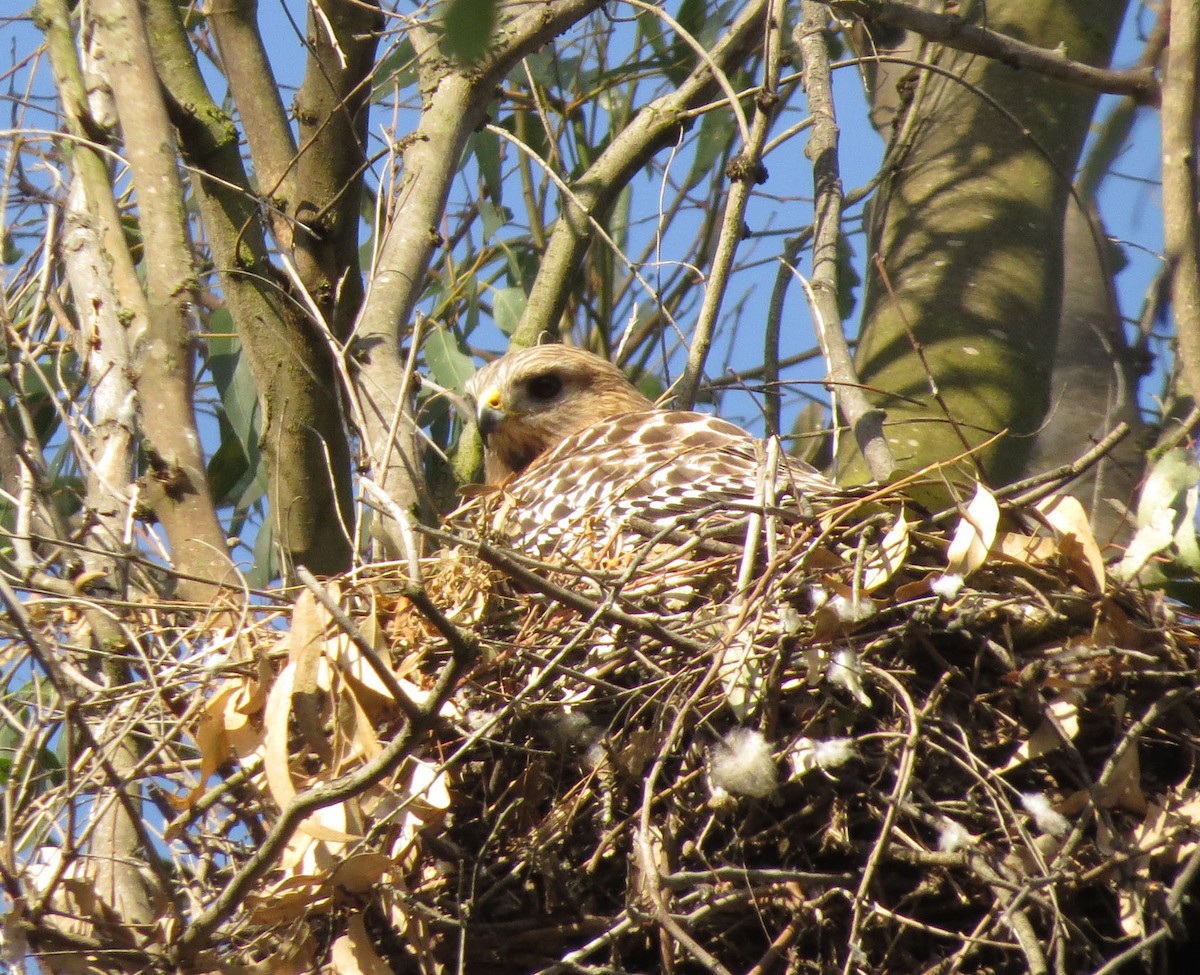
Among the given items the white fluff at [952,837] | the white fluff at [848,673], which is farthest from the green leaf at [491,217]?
the white fluff at [952,837]

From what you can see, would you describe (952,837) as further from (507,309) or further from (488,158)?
(488,158)

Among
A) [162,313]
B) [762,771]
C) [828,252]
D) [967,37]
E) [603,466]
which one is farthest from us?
[603,466]

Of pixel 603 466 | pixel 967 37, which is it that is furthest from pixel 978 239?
pixel 603 466

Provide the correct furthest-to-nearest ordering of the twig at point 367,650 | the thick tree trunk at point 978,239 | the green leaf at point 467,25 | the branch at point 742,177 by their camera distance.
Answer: the thick tree trunk at point 978,239 → the branch at point 742,177 → the twig at point 367,650 → the green leaf at point 467,25

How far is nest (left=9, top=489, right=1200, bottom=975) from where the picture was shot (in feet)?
6.90

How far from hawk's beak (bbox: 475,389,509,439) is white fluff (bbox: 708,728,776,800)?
6.03 ft

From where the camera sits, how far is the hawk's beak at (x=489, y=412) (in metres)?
3.85

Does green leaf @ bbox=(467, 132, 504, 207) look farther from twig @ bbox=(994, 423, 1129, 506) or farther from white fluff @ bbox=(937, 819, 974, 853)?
white fluff @ bbox=(937, 819, 974, 853)

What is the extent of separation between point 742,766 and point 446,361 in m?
2.09

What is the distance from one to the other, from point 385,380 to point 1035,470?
177cm

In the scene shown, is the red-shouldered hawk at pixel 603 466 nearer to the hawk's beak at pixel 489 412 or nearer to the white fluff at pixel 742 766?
the hawk's beak at pixel 489 412

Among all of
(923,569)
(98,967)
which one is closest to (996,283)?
(923,569)

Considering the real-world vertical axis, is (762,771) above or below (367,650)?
below

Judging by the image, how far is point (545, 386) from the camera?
3.94 m
